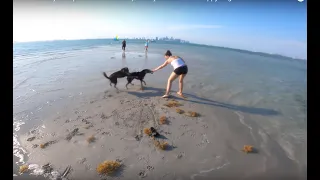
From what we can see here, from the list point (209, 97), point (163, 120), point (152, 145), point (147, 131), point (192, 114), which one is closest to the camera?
point (152, 145)

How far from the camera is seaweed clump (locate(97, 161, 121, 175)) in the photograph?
14.8 ft

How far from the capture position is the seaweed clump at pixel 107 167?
453cm

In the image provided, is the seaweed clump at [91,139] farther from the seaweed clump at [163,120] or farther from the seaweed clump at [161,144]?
the seaweed clump at [163,120]

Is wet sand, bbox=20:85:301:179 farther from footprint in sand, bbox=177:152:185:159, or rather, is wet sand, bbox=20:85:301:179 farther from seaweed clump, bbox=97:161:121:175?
seaweed clump, bbox=97:161:121:175

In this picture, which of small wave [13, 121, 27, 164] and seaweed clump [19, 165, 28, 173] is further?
small wave [13, 121, 27, 164]

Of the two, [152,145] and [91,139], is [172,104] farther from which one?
[91,139]

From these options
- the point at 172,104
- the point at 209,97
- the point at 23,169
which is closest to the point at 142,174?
the point at 23,169

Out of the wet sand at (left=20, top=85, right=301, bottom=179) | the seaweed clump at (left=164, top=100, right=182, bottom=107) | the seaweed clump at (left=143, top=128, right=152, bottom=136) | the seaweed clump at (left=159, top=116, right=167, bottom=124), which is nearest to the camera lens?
the wet sand at (left=20, top=85, right=301, bottom=179)

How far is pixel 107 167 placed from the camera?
4.59m

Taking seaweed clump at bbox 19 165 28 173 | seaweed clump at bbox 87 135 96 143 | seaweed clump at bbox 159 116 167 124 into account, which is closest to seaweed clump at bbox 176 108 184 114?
seaweed clump at bbox 159 116 167 124

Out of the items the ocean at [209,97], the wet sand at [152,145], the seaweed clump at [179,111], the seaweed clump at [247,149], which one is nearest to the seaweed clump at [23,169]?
the ocean at [209,97]

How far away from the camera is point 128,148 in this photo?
5363 millimetres
